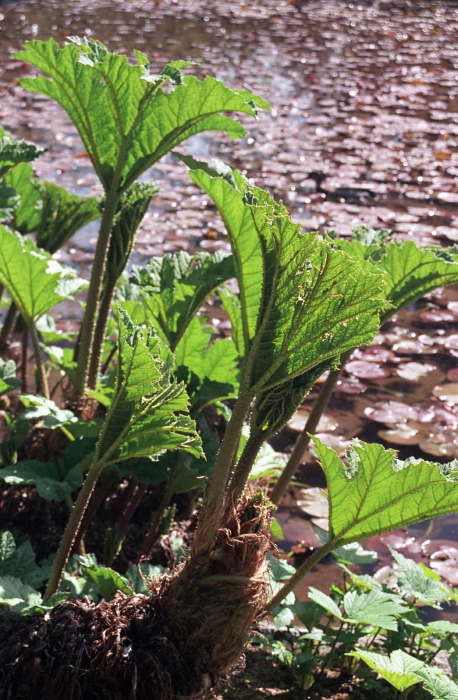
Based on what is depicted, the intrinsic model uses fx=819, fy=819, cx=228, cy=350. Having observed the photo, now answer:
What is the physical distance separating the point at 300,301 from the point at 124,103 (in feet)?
2.50

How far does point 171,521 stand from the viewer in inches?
86.0

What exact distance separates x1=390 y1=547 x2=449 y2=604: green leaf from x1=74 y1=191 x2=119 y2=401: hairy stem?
0.88 m

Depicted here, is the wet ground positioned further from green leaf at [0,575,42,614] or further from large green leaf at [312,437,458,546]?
green leaf at [0,575,42,614]

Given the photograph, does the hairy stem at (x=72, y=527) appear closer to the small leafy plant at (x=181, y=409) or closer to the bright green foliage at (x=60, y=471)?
the small leafy plant at (x=181, y=409)

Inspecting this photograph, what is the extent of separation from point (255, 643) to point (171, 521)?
15.0 inches

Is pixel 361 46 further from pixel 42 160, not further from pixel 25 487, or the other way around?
pixel 25 487

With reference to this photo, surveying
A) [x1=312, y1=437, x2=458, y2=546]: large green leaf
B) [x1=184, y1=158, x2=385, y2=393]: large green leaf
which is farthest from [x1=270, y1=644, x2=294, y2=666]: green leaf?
[x1=184, y1=158, x2=385, y2=393]: large green leaf

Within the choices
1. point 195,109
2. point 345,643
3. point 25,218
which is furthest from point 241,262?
point 25,218

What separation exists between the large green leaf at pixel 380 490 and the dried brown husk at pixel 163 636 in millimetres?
205

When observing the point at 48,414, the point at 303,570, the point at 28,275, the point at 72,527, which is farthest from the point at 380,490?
the point at 28,275

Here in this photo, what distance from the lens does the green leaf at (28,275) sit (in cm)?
206

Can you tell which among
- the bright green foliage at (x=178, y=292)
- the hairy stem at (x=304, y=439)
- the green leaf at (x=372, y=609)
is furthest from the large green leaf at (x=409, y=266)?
the green leaf at (x=372, y=609)

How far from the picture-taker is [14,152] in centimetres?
212

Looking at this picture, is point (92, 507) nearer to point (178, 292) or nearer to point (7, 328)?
point (178, 292)
